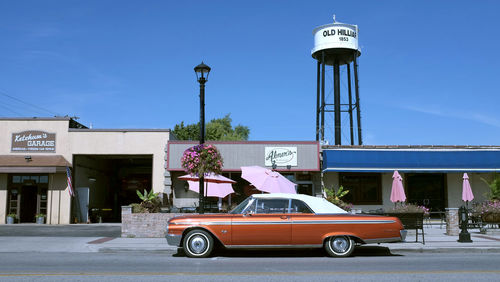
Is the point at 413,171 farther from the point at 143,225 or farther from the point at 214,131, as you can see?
the point at 214,131

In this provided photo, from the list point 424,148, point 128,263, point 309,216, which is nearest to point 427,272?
point 309,216

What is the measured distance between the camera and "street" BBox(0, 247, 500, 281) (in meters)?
8.52

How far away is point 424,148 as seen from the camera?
2659 cm

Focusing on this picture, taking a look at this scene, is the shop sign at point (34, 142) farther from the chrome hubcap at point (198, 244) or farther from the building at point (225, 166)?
the chrome hubcap at point (198, 244)

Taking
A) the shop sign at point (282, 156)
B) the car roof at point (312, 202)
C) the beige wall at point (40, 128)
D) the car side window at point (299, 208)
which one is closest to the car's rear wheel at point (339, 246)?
the car roof at point (312, 202)

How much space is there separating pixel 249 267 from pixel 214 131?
2107 inches

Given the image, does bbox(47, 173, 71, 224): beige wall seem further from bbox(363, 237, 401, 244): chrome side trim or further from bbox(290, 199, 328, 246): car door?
bbox(363, 237, 401, 244): chrome side trim

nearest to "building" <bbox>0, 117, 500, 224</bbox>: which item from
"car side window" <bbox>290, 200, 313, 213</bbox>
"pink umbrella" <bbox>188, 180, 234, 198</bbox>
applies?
"pink umbrella" <bbox>188, 180, 234, 198</bbox>

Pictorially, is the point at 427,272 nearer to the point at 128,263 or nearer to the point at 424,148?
the point at 128,263

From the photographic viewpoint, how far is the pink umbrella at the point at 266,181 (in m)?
17.2

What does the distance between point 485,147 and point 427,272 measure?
1982 centimetres

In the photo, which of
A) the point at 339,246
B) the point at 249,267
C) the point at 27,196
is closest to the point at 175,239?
the point at 249,267

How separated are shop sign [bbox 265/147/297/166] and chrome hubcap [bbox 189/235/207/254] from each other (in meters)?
15.1

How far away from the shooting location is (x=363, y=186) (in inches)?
1075
